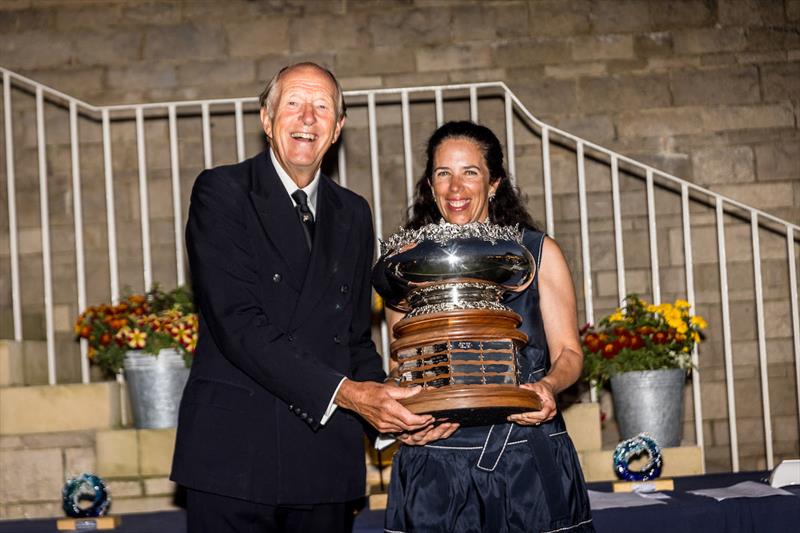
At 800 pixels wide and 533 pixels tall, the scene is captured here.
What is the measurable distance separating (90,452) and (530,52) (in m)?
3.11

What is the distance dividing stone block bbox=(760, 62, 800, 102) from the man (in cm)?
420

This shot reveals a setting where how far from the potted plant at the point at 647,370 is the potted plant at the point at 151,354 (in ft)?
5.48

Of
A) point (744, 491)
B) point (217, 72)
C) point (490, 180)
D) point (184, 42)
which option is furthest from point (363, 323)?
point (184, 42)

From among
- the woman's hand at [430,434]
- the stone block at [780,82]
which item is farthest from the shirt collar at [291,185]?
the stone block at [780,82]

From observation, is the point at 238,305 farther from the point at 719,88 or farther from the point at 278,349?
the point at 719,88

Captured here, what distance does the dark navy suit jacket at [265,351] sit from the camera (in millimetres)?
1938

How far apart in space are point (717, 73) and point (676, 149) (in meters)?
0.47

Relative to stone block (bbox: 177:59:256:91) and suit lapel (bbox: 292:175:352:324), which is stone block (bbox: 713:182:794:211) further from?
suit lapel (bbox: 292:175:352:324)

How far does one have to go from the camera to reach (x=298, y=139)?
82.8 inches

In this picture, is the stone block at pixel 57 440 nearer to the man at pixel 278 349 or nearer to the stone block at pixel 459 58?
the man at pixel 278 349

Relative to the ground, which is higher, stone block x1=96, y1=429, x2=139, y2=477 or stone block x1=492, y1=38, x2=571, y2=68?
stone block x1=492, y1=38, x2=571, y2=68

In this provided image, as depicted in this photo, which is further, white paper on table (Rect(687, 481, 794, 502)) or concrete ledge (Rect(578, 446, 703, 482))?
concrete ledge (Rect(578, 446, 703, 482))

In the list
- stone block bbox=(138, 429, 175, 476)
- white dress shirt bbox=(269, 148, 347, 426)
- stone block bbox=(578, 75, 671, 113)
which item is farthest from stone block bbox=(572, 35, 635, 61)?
white dress shirt bbox=(269, 148, 347, 426)

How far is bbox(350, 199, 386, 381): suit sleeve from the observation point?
223 centimetres
